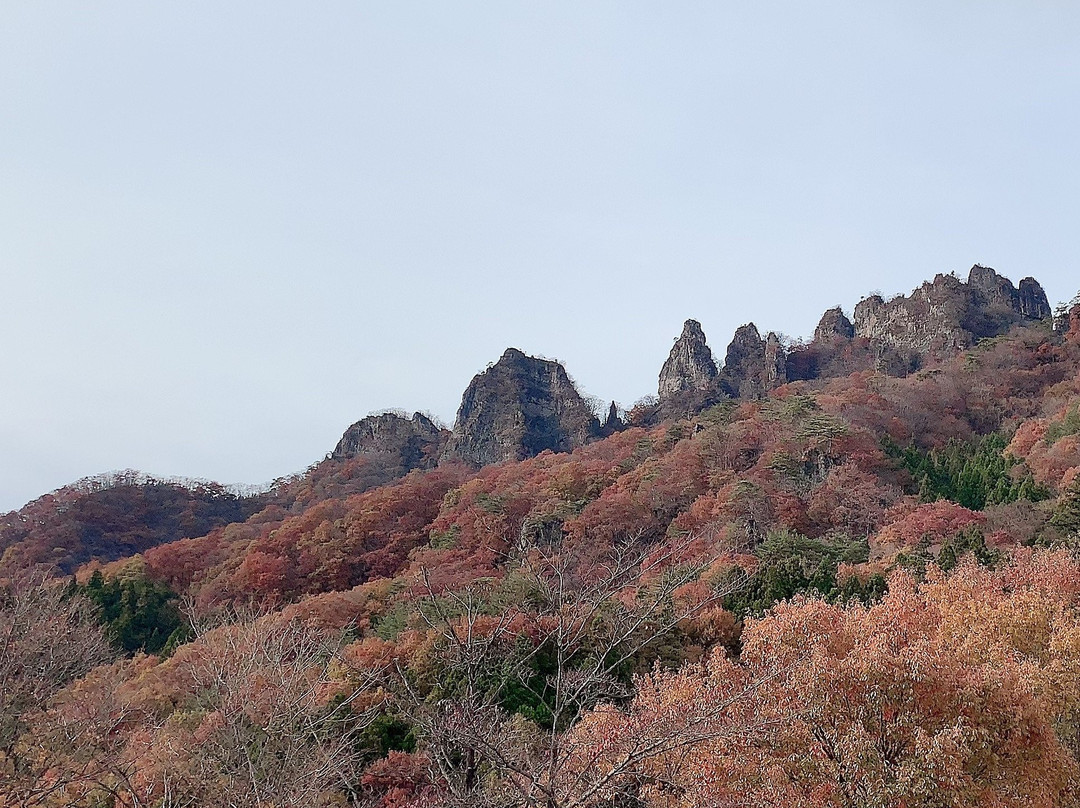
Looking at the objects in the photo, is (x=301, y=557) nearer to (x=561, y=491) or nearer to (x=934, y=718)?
(x=561, y=491)

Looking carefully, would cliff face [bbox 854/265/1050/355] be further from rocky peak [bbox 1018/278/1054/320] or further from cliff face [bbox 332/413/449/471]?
cliff face [bbox 332/413/449/471]

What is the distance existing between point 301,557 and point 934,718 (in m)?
26.5

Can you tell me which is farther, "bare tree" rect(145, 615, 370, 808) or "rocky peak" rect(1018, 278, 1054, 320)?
"rocky peak" rect(1018, 278, 1054, 320)

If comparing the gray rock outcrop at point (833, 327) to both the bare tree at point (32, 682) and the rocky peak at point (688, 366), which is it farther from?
the bare tree at point (32, 682)

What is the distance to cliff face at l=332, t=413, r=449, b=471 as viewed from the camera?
186 ft

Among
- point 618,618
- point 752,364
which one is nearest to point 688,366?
point 752,364

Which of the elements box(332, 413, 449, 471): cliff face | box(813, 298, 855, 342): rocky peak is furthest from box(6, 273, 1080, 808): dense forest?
box(813, 298, 855, 342): rocky peak

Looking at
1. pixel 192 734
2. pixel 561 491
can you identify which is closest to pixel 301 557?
pixel 561 491

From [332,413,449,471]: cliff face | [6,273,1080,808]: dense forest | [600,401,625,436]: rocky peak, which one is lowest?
[6,273,1080,808]: dense forest

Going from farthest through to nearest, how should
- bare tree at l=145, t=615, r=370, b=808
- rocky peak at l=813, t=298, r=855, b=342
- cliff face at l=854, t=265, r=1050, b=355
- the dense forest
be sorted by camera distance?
rocky peak at l=813, t=298, r=855, b=342
cliff face at l=854, t=265, r=1050, b=355
bare tree at l=145, t=615, r=370, b=808
the dense forest

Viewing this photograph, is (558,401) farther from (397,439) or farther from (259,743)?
(259,743)

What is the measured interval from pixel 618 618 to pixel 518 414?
51017 mm

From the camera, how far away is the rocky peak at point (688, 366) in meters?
56.2

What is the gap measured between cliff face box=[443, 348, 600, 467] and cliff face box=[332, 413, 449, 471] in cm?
171
